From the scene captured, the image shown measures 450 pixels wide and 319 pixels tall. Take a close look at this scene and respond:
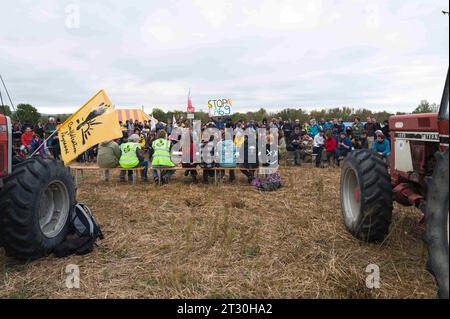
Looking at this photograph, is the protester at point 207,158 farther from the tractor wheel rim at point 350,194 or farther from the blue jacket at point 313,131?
the blue jacket at point 313,131

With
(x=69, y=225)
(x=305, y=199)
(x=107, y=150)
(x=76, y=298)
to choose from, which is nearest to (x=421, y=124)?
(x=305, y=199)

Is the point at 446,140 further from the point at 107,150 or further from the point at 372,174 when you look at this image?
the point at 107,150

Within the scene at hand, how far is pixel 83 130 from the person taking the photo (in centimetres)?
809

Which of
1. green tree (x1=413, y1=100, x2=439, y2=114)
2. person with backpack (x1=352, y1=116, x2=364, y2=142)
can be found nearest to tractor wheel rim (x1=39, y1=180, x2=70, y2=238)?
green tree (x1=413, y1=100, x2=439, y2=114)

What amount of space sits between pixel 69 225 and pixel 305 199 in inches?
180

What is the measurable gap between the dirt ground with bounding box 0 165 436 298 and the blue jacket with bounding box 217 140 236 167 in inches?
110

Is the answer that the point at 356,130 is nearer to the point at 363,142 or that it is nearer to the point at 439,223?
the point at 363,142

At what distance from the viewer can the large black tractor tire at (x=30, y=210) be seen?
3748 mm

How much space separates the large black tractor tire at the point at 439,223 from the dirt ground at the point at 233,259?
3.04ft

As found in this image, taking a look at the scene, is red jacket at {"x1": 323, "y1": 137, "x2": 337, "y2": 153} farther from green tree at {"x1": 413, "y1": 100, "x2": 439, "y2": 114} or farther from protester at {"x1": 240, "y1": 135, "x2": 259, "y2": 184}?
protester at {"x1": 240, "y1": 135, "x2": 259, "y2": 184}

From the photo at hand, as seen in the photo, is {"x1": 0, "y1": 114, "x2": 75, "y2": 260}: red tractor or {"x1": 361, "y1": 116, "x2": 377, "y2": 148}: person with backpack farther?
{"x1": 361, "y1": 116, "x2": 377, "y2": 148}: person with backpack

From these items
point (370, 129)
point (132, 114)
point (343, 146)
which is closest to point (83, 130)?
point (343, 146)

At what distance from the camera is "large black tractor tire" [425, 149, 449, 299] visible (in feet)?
8.03

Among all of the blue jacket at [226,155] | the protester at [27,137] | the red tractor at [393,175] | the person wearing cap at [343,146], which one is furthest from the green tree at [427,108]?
the protester at [27,137]
